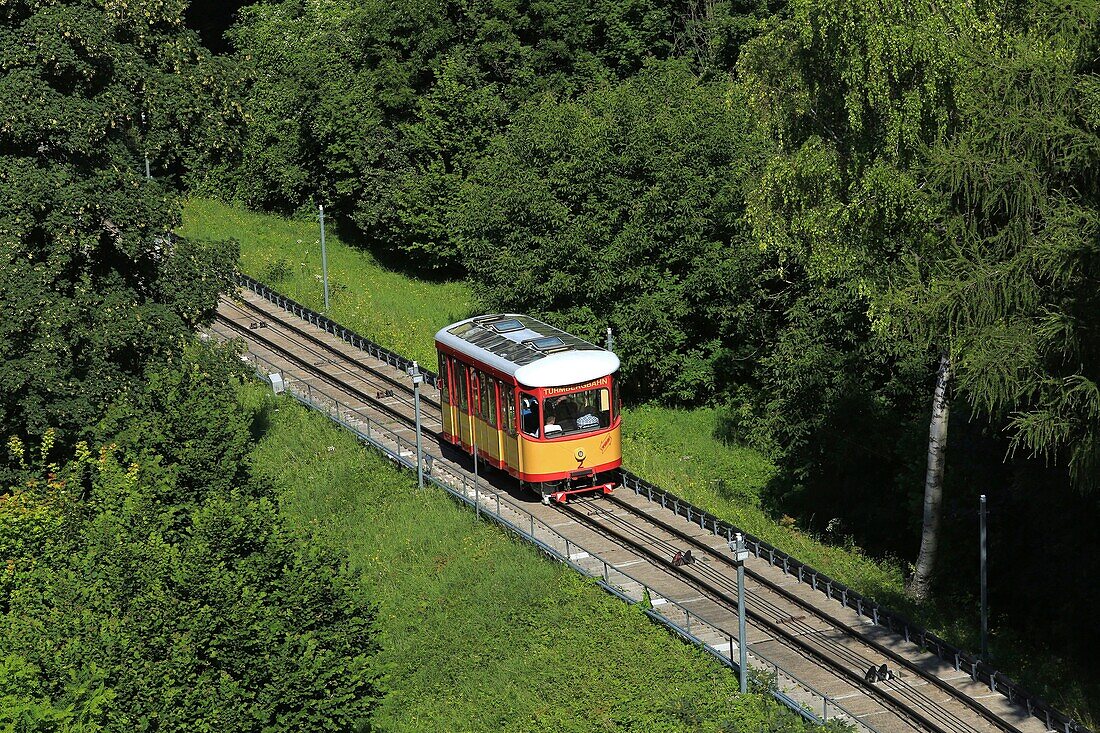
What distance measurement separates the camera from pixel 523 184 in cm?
4878

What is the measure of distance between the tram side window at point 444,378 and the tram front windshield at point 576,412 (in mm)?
4570

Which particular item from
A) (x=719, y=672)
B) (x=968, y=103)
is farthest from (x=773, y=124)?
(x=719, y=672)

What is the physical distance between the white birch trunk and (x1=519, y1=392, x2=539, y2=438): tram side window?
29.3 ft

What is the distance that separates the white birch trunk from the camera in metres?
32.2

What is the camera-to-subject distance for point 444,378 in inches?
1531

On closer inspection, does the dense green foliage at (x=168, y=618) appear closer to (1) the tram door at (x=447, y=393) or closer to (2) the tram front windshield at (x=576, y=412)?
(2) the tram front windshield at (x=576, y=412)

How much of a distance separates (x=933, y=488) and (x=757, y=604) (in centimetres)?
483

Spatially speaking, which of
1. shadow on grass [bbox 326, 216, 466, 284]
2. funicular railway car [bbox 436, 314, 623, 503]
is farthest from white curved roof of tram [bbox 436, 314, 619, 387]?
shadow on grass [bbox 326, 216, 466, 284]

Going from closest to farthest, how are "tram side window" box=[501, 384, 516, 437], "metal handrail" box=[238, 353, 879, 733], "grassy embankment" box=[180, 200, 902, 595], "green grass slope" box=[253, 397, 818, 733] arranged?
"metal handrail" box=[238, 353, 879, 733], "green grass slope" box=[253, 397, 818, 733], "tram side window" box=[501, 384, 516, 437], "grassy embankment" box=[180, 200, 902, 595]

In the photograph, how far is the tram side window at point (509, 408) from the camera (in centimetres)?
3509

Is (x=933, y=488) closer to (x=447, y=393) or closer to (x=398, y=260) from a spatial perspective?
(x=447, y=393)

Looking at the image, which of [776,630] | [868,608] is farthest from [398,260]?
[868,608]

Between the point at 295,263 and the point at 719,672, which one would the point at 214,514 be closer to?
the point at 719,672

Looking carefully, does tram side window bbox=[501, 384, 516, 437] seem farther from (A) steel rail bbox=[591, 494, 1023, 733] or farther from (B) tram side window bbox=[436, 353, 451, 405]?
(B) tram side window bbox=[436, 353, 451, 405]
